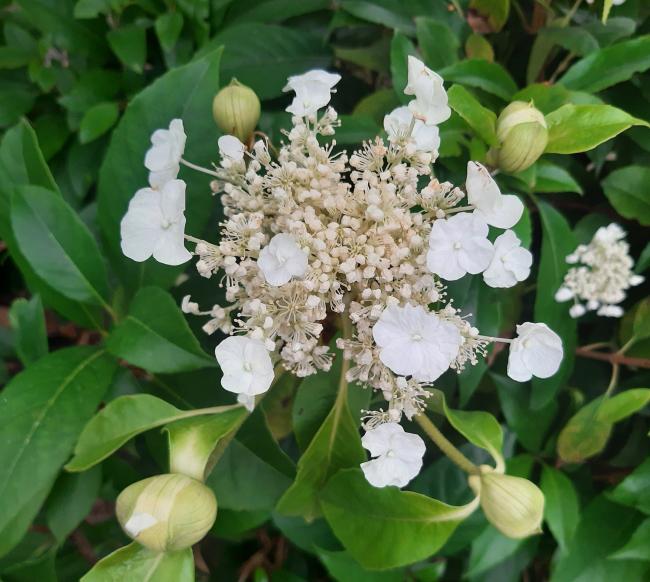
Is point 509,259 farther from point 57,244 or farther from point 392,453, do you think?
point 57,244

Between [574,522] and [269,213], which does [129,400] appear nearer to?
[269,213]

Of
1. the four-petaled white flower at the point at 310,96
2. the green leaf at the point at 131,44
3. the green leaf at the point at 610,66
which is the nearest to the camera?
the four-petaled white flower at the point at 310,96

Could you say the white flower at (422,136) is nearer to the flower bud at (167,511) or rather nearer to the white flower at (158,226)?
the white flower at (158,226)

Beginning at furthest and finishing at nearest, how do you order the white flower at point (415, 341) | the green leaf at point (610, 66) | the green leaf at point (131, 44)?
the green leaf at point (131, 44), the green leaf at point (610, 66), the white flower at point (415, 341)

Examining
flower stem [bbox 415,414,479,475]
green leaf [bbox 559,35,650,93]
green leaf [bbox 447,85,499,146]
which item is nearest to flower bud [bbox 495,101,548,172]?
green leaf [bbox 447,85,499,146]

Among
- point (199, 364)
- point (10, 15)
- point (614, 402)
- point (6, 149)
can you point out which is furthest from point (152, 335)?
point (10, 15)

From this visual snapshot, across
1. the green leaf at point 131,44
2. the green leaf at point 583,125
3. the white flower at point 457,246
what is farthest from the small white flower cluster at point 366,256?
the green leaf at point 131,44

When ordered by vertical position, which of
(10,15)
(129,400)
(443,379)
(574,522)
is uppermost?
(10,15)
